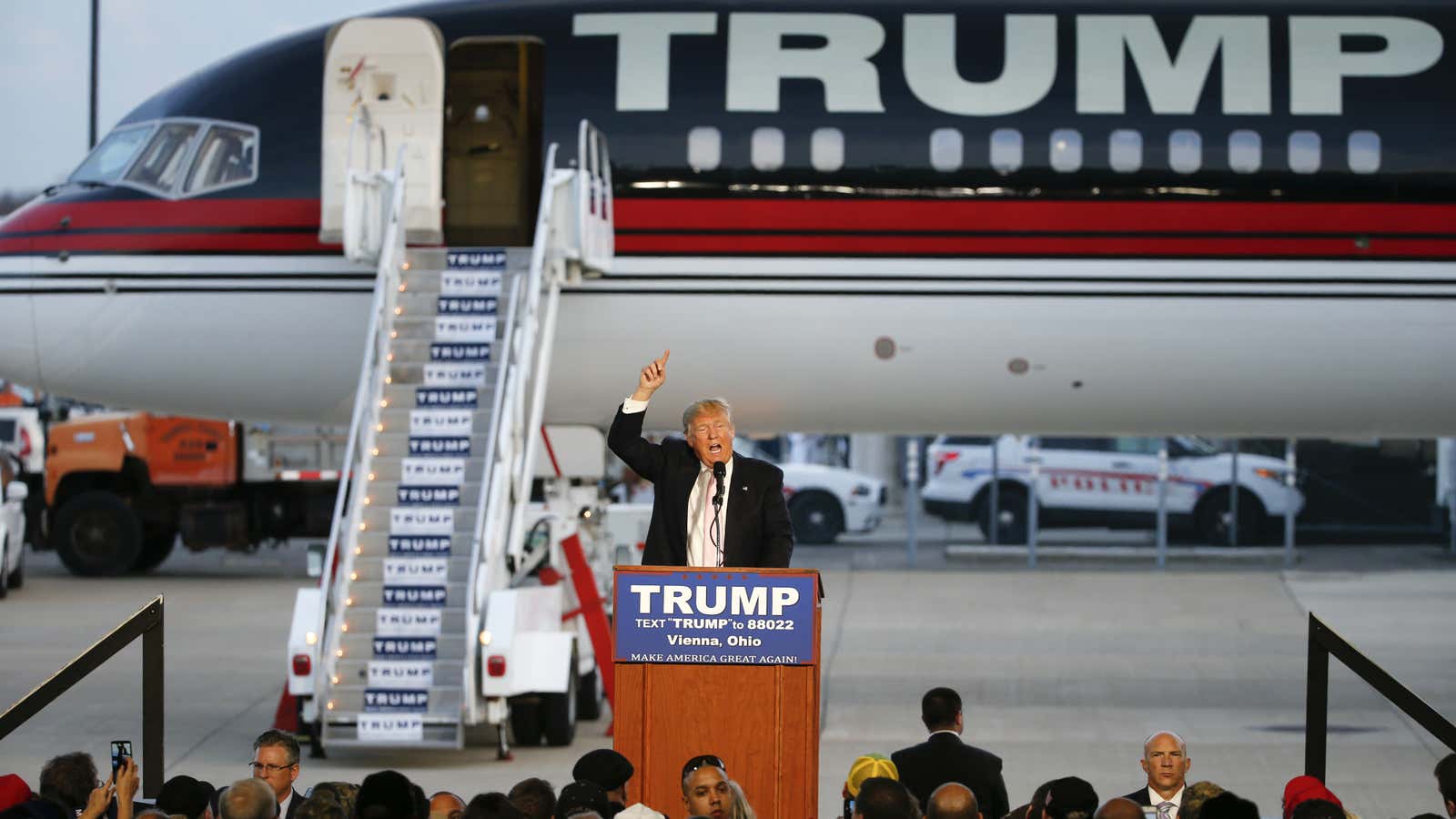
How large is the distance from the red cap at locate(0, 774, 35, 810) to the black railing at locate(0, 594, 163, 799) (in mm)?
731

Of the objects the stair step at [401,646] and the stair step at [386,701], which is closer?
the stair step at [386,701]

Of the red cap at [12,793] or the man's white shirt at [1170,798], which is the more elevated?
the red cap at [12,793]

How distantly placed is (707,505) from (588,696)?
6466 millimetres

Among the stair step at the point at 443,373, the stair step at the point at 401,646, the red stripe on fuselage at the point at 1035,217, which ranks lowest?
the stair step at the point at 401,646

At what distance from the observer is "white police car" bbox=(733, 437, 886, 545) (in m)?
26.2

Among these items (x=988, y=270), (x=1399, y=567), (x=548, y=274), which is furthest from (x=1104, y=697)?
(x=1399, y=567)

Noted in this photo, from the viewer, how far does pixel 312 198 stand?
13.2 meters

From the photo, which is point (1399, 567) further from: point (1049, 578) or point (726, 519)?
point (726, 519)

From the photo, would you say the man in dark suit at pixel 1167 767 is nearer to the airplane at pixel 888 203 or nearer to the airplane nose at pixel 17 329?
the airplane at pixel 888 203

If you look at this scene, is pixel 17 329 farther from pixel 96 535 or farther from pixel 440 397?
pixel 96 535

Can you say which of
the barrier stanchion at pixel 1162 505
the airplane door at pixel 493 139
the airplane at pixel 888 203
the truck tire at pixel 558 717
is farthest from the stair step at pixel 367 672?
the barrier stanchion at pixel 1162 505

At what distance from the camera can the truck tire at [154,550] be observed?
22.7 m

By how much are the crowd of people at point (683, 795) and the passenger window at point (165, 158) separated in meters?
7.78

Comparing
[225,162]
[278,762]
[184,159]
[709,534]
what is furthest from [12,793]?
[184,159]
